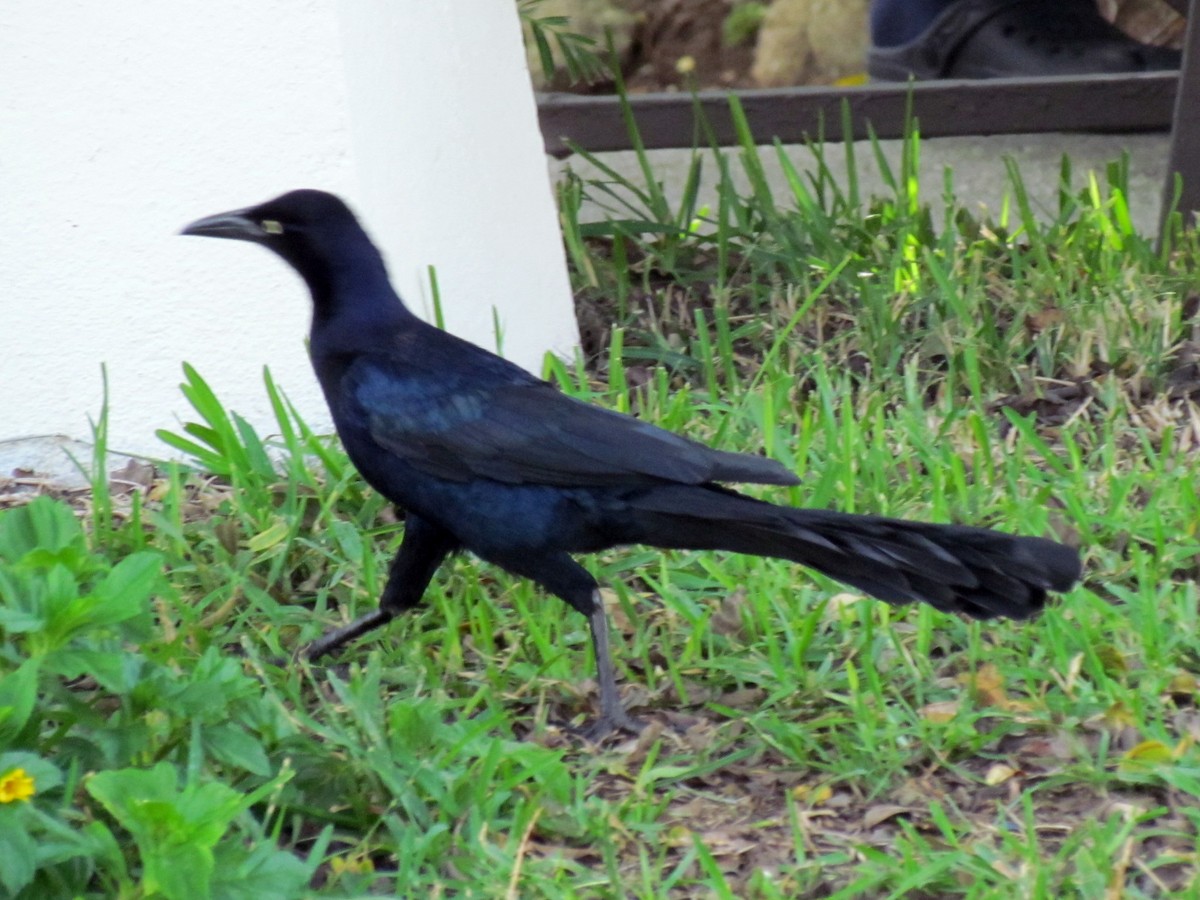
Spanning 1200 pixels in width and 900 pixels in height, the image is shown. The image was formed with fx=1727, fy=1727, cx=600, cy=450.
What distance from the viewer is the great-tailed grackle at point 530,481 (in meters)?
2.72

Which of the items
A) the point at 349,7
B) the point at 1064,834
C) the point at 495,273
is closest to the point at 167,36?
the point at 349,7

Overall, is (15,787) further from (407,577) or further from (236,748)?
(407,577)

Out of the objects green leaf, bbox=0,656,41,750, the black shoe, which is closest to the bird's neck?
green leaf, bbox=0,656,41,750

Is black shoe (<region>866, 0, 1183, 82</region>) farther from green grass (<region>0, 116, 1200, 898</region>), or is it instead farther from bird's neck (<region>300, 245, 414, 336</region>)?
bird's neck (<region>300, 245, 414, 336</region>)

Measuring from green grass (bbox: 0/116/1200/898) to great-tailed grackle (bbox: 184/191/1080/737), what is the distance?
221mm

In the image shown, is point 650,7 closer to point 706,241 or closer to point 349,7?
point 706,241

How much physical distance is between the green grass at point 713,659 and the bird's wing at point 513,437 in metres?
0.35

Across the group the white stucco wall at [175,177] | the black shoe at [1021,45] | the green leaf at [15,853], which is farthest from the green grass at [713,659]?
the black shoe at [1021,45]

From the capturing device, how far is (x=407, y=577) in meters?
3.12

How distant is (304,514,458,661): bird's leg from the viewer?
310cm

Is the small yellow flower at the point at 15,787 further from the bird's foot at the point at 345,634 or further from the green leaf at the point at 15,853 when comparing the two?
the bird's foot at the point at 345,634

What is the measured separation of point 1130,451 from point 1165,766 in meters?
1.36

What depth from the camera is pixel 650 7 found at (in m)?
9.56

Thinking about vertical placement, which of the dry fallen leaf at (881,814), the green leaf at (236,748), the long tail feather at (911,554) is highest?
the green leaf at (236,748)
